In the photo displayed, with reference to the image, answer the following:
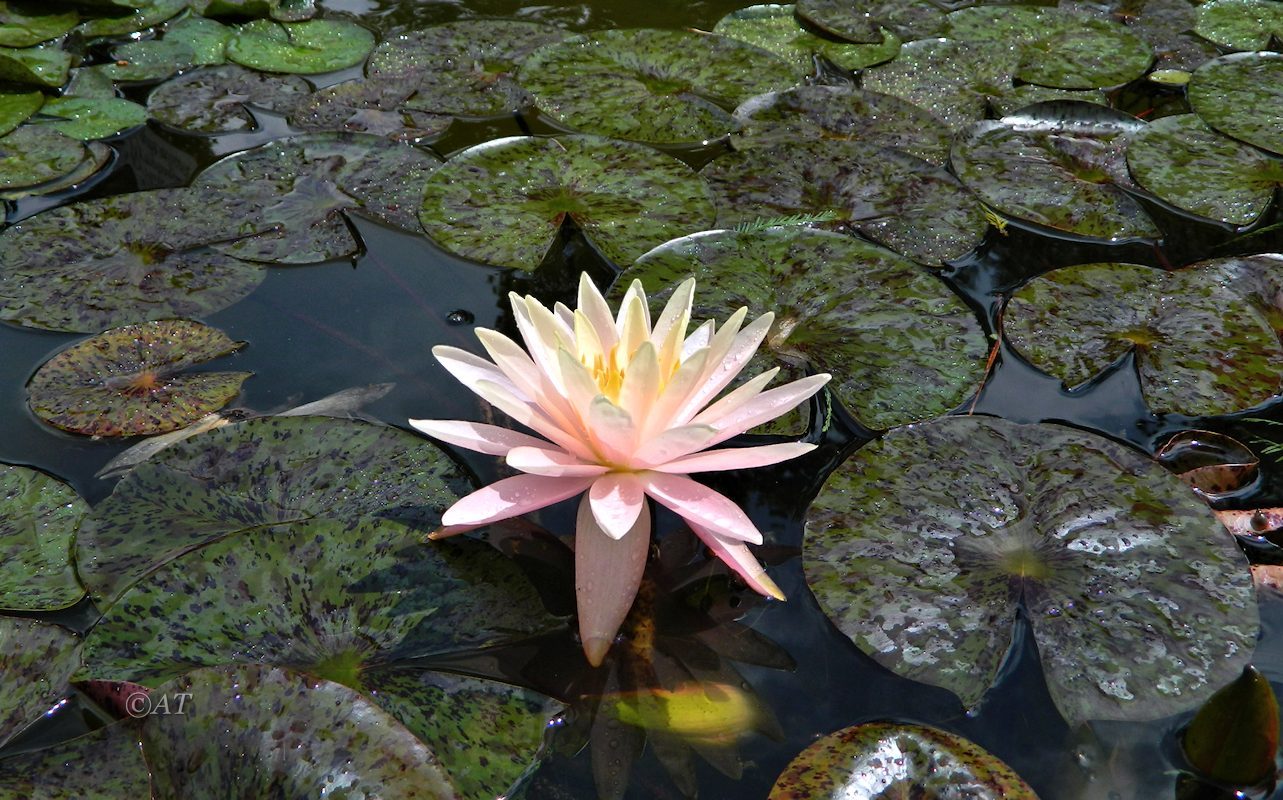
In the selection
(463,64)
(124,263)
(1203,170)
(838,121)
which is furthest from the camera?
(463,64)

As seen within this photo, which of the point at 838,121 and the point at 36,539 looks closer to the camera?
the point at 36,539

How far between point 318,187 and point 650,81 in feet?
4.67

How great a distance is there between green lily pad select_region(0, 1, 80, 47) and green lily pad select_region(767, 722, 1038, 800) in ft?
14.1

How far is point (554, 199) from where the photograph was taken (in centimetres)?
300

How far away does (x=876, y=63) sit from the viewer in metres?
3.86

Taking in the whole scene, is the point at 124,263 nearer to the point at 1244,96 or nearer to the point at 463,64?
the point at 463,64

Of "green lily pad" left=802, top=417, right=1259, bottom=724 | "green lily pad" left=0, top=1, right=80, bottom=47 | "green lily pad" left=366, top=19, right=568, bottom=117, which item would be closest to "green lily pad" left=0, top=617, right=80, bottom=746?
"green lily pad" left=802, top=417, right=1259, bottom=724

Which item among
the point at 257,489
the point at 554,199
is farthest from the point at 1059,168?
the point at 257,489

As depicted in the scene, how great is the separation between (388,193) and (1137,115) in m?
3.01

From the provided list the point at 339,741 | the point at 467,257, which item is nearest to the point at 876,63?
the point at 467,257

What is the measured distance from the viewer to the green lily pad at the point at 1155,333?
7.86 feet

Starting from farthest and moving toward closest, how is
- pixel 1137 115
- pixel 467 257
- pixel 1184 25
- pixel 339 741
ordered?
pixel 1184 25 → pixel 1137 115 → pixel 467 257 → pixel 339 741

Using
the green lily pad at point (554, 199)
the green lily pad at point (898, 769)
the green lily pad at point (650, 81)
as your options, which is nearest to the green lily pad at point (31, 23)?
the green lily pad at point (650, 81)

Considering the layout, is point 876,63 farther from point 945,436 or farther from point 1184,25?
point 945,436
